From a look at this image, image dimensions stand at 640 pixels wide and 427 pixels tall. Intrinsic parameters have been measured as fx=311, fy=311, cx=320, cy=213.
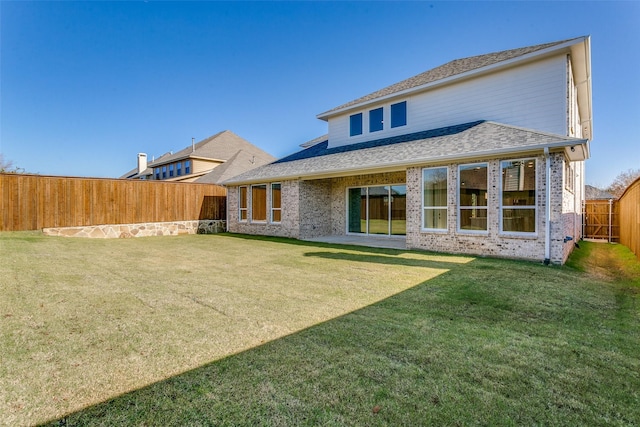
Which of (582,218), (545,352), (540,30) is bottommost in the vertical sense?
(545,352)

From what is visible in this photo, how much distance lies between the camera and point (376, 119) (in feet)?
45.3

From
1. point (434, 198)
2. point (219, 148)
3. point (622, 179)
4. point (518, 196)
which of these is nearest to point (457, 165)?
point (434, 198)

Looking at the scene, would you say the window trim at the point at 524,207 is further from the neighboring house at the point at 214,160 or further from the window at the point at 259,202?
the neighboring house at the point at 214,160

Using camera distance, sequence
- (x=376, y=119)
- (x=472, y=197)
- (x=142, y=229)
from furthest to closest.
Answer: (x=142, y=229)
(x=376, y=119)
(x=472, y=197)

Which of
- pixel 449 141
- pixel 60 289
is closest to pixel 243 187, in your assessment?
pixel 449 141

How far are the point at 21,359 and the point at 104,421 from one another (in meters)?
1.51

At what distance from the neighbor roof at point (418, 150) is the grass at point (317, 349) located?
352 cm

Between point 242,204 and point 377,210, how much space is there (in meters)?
7.05

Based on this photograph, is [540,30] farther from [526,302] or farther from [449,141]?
[526,302]

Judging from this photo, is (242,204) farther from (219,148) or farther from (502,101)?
(219,148)

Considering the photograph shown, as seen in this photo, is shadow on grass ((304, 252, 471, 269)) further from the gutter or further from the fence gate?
Answer: the fence gate

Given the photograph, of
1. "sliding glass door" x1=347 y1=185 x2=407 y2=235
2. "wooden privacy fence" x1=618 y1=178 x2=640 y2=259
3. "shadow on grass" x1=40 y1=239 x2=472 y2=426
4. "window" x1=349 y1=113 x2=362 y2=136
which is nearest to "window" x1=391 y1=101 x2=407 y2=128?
"window" x1=349 y1=113 x2=362 y2=136

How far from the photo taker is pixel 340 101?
1705cm

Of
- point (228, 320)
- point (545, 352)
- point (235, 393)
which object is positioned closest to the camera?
point (235, 393)
